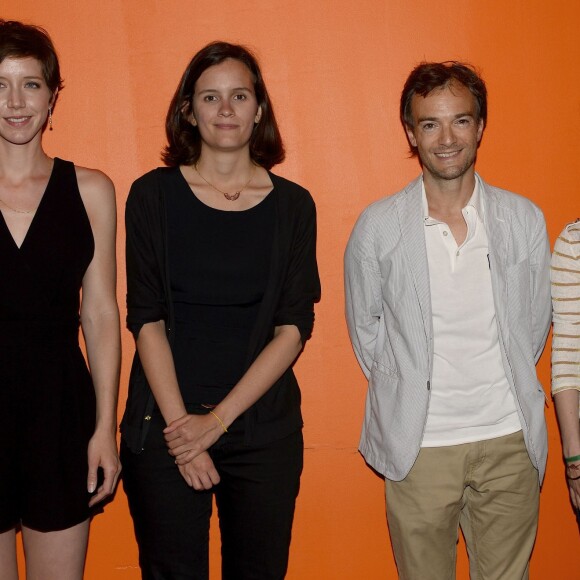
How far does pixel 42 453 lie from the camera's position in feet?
7.90

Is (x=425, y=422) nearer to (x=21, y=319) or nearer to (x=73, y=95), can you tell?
(x=21, y=319)

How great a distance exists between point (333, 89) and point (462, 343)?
1.01m

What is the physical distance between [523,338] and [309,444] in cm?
91

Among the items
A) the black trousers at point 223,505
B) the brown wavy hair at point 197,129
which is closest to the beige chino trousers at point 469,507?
the black trousers at point 223,505

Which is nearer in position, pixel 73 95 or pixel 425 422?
pixel 425 422

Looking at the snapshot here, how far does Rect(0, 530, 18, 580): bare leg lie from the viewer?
8.10 feet

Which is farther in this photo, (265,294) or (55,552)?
(265,294)

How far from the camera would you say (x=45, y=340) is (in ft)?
8.02

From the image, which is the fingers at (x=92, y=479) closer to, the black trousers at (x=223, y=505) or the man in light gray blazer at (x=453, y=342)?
the black trousers at (x=223, y=505)

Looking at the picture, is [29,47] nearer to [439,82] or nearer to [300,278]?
[300,278]

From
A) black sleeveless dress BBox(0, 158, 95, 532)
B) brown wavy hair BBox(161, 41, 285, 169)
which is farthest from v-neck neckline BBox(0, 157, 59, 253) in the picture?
brown wavy hair BBox(161, 41, 285, 169)

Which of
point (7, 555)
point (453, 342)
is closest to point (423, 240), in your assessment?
point (453, 342)

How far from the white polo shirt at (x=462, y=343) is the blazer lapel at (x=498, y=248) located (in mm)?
26

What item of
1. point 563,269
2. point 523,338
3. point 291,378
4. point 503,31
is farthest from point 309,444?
point 503,31
